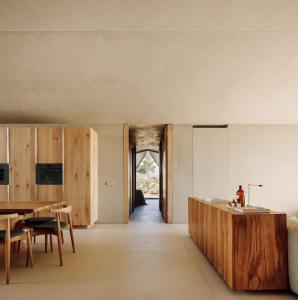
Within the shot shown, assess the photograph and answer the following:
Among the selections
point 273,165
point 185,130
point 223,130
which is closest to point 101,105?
point 185,130

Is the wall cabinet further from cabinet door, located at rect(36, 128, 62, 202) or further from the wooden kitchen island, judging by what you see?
the wooden kitchen island

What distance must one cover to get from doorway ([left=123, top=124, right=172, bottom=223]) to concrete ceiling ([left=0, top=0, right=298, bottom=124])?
0.96 m

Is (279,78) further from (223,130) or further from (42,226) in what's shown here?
(42,226)

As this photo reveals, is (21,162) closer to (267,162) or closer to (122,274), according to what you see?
(122,274)

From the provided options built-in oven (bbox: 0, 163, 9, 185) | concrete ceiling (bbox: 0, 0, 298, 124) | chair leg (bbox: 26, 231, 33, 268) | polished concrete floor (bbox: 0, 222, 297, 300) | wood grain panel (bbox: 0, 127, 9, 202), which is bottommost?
polished concrete floor (bbox: 0, 222, 297, 300)

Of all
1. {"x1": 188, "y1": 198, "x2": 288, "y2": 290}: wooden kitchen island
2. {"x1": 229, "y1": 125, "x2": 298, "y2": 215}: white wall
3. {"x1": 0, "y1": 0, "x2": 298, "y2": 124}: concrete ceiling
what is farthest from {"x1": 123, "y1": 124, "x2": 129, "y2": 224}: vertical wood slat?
{"x1": 188, "y1": 198, "x2": 288, "y2": 290}: wooden kitchen island

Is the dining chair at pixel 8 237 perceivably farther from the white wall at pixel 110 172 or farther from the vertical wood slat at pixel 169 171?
the vertical wood slat at pixel 169 171

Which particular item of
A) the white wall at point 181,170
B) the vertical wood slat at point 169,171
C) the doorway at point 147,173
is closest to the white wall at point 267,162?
the white wall at point 181,170

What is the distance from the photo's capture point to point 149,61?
5340 mm

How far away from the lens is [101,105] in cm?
668

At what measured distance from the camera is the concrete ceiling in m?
3.99

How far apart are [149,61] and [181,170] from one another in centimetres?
306

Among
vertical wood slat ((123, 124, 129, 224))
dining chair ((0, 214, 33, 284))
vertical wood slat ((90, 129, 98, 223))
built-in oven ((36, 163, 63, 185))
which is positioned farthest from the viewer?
vertical wood slat ((123, 124, 129, 224))

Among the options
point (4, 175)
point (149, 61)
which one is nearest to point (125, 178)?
point (4, 175)
